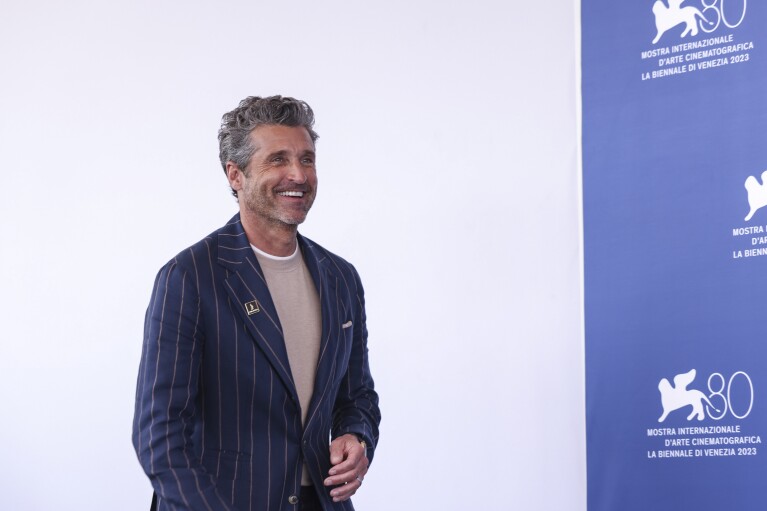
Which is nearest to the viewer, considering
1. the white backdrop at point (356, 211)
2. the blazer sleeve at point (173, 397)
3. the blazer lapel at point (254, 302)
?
the blazer sleeve at point (173, 397)

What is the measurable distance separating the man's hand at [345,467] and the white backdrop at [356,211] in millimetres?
1232

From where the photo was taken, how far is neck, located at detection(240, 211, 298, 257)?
2.55 metres

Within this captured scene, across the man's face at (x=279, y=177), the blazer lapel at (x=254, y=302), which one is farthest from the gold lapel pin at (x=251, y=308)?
the man's face at (x=279, y=177)

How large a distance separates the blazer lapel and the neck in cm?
7

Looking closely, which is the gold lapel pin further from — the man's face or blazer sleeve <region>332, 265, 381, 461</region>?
blazer sleeve <region>332, 265, 381, 461</region>

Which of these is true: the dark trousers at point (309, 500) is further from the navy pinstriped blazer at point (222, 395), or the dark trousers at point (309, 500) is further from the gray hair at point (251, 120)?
the gray hair at point (251, 120)

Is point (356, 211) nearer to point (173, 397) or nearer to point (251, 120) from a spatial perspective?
point (251, 120)

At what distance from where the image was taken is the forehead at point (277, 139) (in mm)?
2568

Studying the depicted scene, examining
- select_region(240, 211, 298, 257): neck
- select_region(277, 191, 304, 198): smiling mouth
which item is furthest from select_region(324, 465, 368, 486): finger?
select_region(277, 191, 304, 198): smiling mouth

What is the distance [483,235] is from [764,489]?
121 cm

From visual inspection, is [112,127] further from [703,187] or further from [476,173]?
[703,187]

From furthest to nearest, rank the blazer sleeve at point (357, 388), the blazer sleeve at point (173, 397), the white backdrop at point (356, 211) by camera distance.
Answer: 1. the white backdrop at point (356, 211)
2. the blazer sleeve at point (357, 388)
3. the blazer sleeve at point (173, 397)

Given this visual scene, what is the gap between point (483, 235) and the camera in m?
3.77

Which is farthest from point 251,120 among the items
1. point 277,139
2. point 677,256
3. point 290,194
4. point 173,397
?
point 677,256
